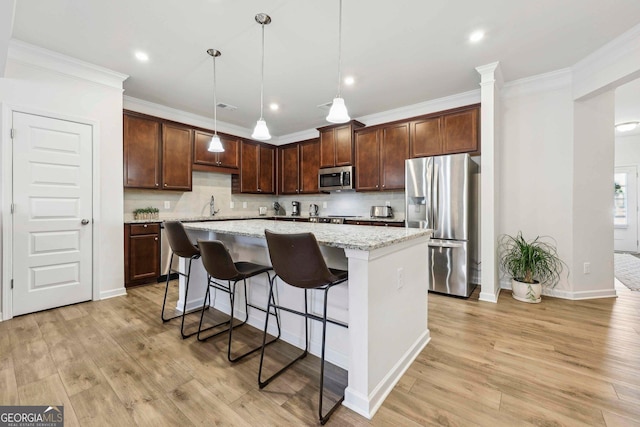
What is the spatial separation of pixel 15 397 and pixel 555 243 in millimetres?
4997

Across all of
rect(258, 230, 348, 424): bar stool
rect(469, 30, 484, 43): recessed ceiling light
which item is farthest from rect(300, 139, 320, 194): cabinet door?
rect(258, 230, 348, 424): bar stool

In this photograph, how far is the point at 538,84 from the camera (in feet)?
11.0

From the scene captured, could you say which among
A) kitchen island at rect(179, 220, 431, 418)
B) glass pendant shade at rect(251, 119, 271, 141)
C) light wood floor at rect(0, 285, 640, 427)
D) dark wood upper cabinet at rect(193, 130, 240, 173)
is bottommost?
light wood floor at rect(0, 285, 640, 427)

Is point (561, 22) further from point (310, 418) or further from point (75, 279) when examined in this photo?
point (75, 279)

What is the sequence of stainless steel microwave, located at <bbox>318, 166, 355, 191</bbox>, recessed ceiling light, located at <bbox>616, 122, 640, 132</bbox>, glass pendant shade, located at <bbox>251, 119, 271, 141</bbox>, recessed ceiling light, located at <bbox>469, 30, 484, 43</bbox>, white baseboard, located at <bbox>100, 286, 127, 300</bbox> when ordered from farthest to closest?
1. recessed ceiling light, located at <bbox>616, 122, 640, 132</bbox>
2. stainless steel microwave, located at <bbox>318, 166, 355, 191</bbox>
3. white baseboard, located at <bbox>100, 286, 127, 300</bbox>
4. glass pendant shade, located at <bbox>251, 119, 271, 141</bbox>
5. recessed ceiling light, located at <bbox>469, 30, 484, 43</bbox>

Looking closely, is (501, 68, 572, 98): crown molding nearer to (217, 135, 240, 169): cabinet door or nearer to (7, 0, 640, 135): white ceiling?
(7, 0, 640, 135): white ceiling

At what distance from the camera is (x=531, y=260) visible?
3176mm

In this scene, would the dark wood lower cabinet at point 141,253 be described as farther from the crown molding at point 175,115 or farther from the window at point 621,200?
the window at point 621,200

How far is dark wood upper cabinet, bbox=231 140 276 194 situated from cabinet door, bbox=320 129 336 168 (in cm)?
131

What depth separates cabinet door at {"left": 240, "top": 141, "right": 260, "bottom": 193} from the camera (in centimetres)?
524

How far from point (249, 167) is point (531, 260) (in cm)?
464

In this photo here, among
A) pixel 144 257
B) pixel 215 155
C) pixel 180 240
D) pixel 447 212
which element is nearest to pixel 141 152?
pixel 215 155

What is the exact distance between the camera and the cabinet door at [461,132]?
3520 millimetres

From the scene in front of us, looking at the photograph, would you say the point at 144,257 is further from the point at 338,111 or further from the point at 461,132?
the point at 461,132
